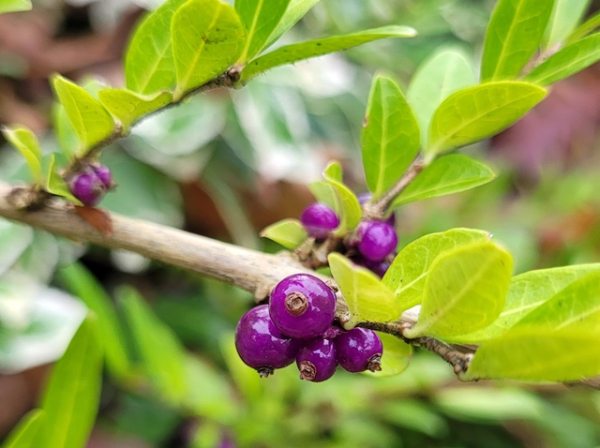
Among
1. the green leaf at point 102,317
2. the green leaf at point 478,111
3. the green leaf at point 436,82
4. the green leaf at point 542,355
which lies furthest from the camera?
the green leaf at point 102,317

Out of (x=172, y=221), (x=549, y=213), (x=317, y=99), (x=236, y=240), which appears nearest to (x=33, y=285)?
(x=172, y=221)

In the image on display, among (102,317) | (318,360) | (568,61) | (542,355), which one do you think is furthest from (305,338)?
(102,317)

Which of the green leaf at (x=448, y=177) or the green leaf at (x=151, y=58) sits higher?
the green leaf at (x=151, y=58)

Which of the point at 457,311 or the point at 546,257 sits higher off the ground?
the point at 457,311

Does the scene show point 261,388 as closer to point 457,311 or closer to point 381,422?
point 381,422

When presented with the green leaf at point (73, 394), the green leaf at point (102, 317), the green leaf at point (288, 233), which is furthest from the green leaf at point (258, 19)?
the green leaf at point (102, 317)

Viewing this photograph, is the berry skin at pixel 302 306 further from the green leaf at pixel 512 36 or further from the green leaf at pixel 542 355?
the green leaf at pixel 512 36
